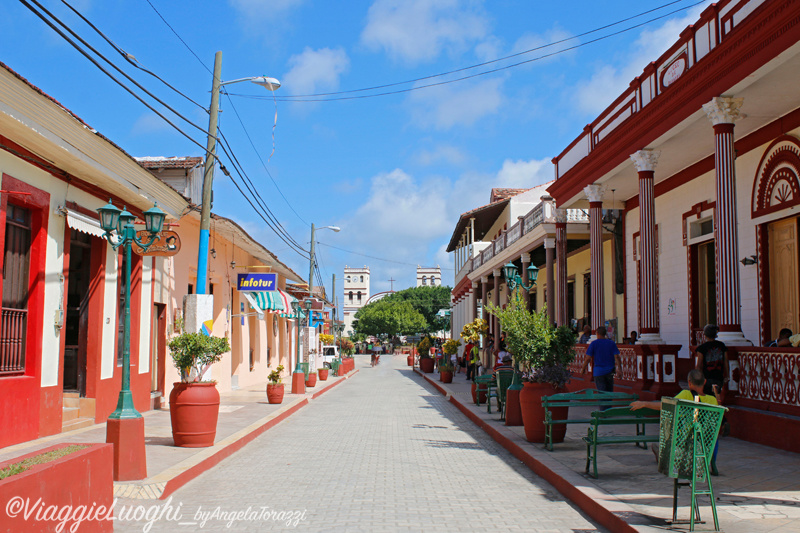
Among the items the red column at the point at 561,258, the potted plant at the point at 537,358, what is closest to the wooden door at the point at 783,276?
the potted plant at the point at 537,358

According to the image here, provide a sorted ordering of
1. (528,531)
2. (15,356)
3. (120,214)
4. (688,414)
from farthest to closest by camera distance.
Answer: (15,356) < (120,214) < (528,531) < (688,414)

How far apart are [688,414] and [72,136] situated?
10.1 m

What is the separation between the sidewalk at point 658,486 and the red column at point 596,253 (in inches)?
266

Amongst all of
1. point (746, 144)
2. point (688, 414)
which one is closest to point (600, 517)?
point (688, 414)

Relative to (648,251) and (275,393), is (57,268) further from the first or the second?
(648,251)

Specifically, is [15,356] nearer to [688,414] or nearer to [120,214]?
[120,214]

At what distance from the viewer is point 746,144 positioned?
14094 mm

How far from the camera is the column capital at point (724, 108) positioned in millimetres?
11336

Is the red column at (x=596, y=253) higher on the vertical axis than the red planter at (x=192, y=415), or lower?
higher

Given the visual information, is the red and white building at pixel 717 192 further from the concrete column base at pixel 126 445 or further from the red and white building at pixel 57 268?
the red and white building at pixel 57 268

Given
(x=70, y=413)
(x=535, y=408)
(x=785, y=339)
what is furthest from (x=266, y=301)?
(x=785, y=339)

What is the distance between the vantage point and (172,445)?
33.7 ft

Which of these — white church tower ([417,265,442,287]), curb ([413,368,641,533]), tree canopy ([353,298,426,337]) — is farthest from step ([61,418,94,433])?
white church tower ([417,265,442,287])

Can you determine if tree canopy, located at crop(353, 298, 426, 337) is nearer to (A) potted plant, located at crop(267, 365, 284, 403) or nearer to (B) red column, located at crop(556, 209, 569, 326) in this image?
(B) red column, located at crop(556, 209, 569, 326)
